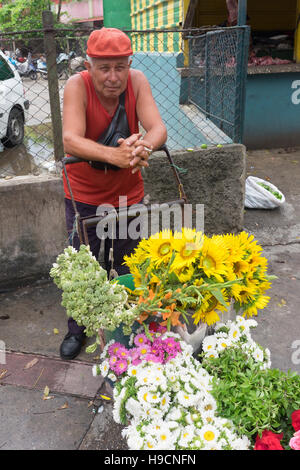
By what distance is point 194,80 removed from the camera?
7371 millimetres

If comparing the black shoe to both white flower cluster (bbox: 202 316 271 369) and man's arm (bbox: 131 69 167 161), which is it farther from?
man's arm (bbox: 131 69 167 161)

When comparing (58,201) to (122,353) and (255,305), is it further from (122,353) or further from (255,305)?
(255,305)

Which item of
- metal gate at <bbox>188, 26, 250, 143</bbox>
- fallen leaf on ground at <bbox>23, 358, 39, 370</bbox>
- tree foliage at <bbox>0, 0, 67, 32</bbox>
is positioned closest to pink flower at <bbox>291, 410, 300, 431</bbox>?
fallen leaf on ground at <bbox>23, 358, 39, 370</bbox>

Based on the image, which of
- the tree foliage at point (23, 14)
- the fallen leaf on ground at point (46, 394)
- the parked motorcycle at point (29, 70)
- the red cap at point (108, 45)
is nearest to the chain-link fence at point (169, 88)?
the parked motorcycle at point (29, 70)

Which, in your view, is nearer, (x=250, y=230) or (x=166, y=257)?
(x=166, y=257)

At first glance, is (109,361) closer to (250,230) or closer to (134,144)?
(134,144)

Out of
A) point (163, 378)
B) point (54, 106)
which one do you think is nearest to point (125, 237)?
point (163, 378)

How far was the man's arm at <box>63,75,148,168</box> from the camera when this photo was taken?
200 cm

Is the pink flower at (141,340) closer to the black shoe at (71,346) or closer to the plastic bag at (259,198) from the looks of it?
the black shoe at (71,346)

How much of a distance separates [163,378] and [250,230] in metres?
3.29

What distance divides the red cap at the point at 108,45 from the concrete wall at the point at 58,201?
1.82 meters

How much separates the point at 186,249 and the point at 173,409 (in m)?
0.63

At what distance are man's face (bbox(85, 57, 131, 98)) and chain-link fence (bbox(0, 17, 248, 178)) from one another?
1.50 metres

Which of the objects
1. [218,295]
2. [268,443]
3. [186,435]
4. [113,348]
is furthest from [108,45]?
[268,443]
